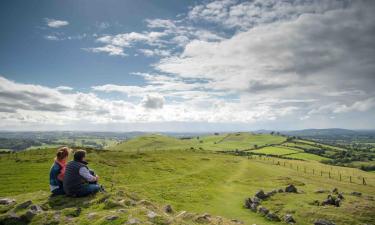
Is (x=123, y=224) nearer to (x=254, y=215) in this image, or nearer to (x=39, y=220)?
(x=39, y=220)

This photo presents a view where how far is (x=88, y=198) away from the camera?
2316cm

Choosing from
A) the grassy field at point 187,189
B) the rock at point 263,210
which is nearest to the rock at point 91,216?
the grassy field at point 187,189

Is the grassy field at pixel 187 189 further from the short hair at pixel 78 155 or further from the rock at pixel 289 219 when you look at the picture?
the short hair at pixel 78 155

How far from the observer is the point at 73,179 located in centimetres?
2236

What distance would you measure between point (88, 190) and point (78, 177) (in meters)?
1.98

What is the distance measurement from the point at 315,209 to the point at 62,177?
40.2 meters

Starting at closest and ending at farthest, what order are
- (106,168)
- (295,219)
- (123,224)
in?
(123,224), (295,219), (106,168)

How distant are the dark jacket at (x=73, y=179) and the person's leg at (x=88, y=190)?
32 centimetres

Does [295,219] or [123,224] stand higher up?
[123,224]

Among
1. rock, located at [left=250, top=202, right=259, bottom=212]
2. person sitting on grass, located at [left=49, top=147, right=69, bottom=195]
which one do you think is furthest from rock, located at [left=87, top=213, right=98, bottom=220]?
rock, located at [left=250, top=202, right=259, bottom=212]

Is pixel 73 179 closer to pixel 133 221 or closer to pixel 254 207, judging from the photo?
pixel 133 221

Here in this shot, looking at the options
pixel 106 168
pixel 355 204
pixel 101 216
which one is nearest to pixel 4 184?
pixel 106 168

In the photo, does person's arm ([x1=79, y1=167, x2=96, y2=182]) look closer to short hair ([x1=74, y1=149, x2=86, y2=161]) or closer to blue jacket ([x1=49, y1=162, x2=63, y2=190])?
short hair ([x1=74, y1=149, x2=86, y2=161])

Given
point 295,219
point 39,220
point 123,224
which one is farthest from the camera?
point 295,219
